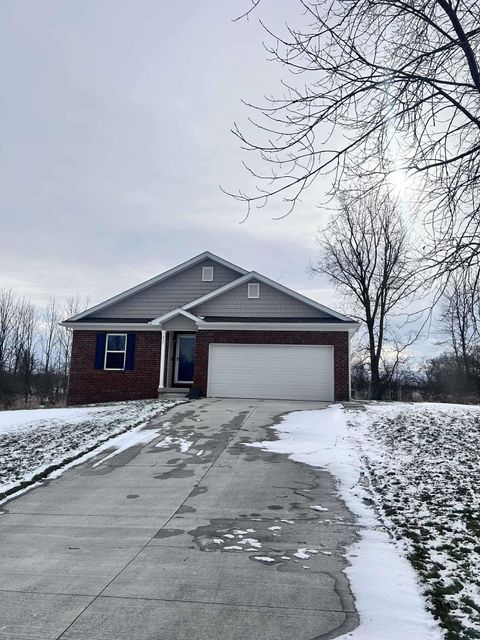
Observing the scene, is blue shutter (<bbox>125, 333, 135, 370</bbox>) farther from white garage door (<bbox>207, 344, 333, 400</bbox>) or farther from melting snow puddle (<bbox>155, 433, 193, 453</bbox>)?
melting snow puddle (<bbox>155, 433, 193, 453</bbox>)

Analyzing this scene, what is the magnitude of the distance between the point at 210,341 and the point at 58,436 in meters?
8.21

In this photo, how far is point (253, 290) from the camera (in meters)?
18.8

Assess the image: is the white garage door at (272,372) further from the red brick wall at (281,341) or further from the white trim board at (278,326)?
the white trim board at (278,326)

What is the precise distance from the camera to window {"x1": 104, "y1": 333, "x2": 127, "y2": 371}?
61.9 ft

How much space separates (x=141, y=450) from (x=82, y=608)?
18.4 ft

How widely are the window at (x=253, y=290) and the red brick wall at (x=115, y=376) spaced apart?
152 inches

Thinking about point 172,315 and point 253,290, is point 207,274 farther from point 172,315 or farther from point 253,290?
point 172,315

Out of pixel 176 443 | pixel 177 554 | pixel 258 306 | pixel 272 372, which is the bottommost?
pixel 177 554

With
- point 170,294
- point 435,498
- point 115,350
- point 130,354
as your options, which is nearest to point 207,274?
point 170,294

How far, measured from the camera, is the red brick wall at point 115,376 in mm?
18547

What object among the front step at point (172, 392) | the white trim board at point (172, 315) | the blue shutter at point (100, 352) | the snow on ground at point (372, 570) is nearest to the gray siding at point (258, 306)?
the white trim board at point (172, 315)

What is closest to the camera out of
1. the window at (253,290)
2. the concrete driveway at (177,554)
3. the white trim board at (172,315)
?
the concrete driveway at (177,554)

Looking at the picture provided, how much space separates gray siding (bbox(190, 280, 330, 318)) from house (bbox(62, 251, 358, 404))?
0.12 feet

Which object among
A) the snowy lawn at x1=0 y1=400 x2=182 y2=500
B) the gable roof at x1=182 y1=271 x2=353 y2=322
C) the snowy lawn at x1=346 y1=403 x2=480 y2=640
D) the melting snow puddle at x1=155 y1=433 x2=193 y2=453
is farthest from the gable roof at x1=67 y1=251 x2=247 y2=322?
the melting snow puddle at x1=155 y1=433 x2=193 y2=453
